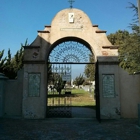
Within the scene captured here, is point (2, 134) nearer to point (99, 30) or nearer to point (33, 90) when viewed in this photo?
point (33, 90)

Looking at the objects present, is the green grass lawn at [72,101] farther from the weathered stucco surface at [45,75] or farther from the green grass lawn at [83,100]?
the weathered stucco surface at [45,75]

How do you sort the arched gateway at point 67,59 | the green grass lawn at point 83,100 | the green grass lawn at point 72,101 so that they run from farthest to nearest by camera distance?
1. the green grass lawn at point 83,100
2. the green grass lawn at point 72,101
3. the arched gateway at point 67,59

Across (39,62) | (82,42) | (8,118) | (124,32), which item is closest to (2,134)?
(8,118)

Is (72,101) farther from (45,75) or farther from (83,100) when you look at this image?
(45,75)

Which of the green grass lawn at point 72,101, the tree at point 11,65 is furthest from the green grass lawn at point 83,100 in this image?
the tree at point 11,65

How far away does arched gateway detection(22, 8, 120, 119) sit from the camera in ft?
33.1

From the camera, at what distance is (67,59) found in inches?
428

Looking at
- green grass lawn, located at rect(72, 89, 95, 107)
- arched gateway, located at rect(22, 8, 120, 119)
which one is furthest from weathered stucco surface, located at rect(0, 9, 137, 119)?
green grass lawn, located at rect(72, 89, 95, 107)

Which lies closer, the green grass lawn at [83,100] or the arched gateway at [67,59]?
the arched gateway at [67,59]

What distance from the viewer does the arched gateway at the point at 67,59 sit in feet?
33.1

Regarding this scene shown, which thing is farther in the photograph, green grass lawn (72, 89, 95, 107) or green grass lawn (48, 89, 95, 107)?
green grass lawn (72, 89, 95, 107)

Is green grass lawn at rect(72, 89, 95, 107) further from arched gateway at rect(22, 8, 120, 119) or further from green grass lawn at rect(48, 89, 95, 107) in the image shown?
arched gateway at rect(22, 8, 120, 119)

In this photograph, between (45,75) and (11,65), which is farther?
(11,65)

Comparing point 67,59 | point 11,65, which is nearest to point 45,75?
point 67,59
